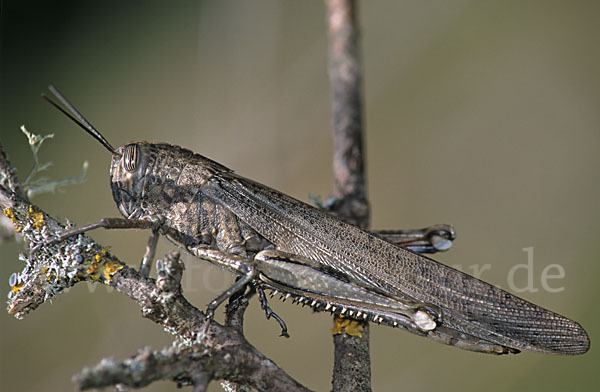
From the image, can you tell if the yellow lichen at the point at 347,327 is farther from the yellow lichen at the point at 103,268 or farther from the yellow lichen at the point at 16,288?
the yellow lichen at the point at 16,288

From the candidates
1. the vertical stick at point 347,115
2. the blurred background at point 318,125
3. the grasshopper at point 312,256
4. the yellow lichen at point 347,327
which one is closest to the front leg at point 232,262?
the grasshopper at point 312,256

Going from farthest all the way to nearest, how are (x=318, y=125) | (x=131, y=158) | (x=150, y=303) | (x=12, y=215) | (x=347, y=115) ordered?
1. (x=318, y=125)
2. (x=347, y=115)
3. (x=131, y=158)
4. (x=12, y=215)
5. (x=150, y=303)

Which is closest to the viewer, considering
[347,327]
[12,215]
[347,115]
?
[12,215]

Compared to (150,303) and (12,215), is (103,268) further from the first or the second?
(12,215)

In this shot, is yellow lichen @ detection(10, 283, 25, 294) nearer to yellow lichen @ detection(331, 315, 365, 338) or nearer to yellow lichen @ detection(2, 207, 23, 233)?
yellow lichen @ detection(2, 207, 23, 233)

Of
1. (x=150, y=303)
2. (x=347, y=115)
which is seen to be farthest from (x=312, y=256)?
(x=347, y=115)

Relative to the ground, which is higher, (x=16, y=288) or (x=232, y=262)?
(x=232, y=262)
